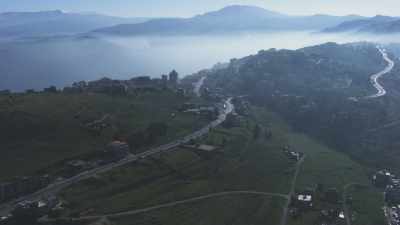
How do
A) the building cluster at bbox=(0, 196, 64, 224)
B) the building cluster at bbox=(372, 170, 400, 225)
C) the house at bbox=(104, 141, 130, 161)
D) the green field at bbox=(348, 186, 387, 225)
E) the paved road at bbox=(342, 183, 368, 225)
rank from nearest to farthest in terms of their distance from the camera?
1. the building cluster at bbox=(0, 196, 64, 224)
2. the paved road at bbox=(342, 183, 368, 225)
3. the green field at bbox=(348, 186, 387, 225)
4. the building cluster at bbox=(372, 170, 400, 225)
5. the house at bbox=(104, 141, 130, 161)

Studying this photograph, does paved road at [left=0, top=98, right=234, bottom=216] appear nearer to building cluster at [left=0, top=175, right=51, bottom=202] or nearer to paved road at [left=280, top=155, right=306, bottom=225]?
building cluster at [left=0, top=175, right=51, bottom=202]

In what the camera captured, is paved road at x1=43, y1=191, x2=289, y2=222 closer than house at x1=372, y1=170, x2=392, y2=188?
Yes

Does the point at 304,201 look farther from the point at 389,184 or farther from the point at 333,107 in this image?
the point at 333,107

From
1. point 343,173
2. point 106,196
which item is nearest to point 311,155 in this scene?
point 343,173

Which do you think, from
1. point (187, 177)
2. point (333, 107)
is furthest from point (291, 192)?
point (333, 107)

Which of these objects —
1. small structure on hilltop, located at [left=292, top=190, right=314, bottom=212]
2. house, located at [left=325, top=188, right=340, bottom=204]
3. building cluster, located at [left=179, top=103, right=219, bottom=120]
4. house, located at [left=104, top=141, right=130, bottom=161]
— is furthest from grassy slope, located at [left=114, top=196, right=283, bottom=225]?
building cluster, located at [left=179, top=103, right=219, bottom=120]

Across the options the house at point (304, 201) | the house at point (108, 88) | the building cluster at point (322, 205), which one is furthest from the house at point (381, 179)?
the house at point (108, 88)
